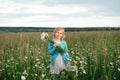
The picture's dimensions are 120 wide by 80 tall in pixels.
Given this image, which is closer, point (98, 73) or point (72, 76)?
point (72, 76)

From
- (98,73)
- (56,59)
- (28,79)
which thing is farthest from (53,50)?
(98,73)

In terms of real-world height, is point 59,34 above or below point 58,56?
above

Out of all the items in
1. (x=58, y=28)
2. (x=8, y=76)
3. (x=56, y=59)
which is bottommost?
(x=8, y=76)

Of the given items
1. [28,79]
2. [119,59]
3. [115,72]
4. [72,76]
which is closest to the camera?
[72,76]

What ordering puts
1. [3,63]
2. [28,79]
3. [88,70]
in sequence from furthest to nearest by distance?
[3,63] < [88,70] < [28,79]

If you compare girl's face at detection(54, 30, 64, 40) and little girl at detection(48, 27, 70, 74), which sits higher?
girl's face at detection(54, 30, 64, 40)

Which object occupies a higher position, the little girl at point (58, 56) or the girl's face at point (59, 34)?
the girl's face at point (59, 34)

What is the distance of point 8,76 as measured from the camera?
600 centimetres

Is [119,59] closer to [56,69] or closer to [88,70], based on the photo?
[88,70]

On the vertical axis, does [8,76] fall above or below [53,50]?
below

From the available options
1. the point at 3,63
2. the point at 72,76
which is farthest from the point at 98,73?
the point at 3,63

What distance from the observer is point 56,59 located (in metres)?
5.27

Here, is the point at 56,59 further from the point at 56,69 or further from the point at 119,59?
the point at 119,59

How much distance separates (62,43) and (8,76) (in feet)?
4.31
